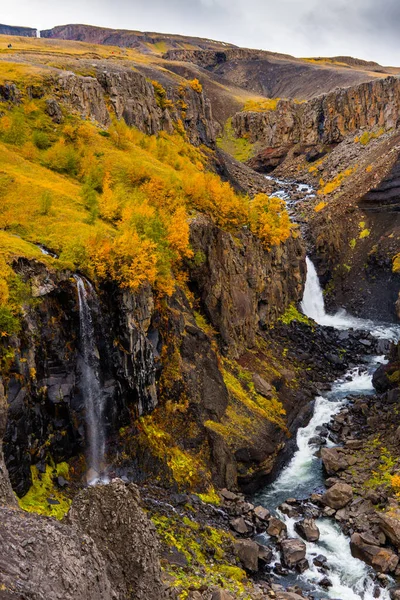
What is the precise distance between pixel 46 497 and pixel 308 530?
11.8 meters

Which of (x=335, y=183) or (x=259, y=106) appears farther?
(x=259, y=106)

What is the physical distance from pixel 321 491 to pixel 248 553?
25.0 feet

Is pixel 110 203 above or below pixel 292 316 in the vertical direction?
above

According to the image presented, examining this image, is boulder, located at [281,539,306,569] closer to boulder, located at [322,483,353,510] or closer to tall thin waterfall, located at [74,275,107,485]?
boulder, located at [322,483,353,510]

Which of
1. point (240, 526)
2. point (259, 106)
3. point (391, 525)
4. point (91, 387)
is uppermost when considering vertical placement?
point (259, 106)

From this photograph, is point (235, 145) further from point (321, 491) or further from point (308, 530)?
point (308, 530)

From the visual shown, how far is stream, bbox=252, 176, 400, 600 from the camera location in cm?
1838

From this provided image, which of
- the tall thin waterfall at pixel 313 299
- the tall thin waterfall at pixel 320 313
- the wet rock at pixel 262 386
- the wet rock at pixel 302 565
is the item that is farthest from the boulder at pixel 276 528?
the tall thin waterfall at pixel 313 299

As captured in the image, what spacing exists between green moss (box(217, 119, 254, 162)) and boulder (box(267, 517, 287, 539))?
4467 inches

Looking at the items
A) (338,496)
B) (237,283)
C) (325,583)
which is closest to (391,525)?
(338,496)

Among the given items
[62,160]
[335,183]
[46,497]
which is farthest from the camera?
[335,183]

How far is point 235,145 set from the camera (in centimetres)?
13225

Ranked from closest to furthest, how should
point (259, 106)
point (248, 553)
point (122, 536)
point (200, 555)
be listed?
point (122, 536)
point (200, 555)
point (248, 553)
point (259, 106)

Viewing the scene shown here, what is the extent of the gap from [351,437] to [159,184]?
20906mm
